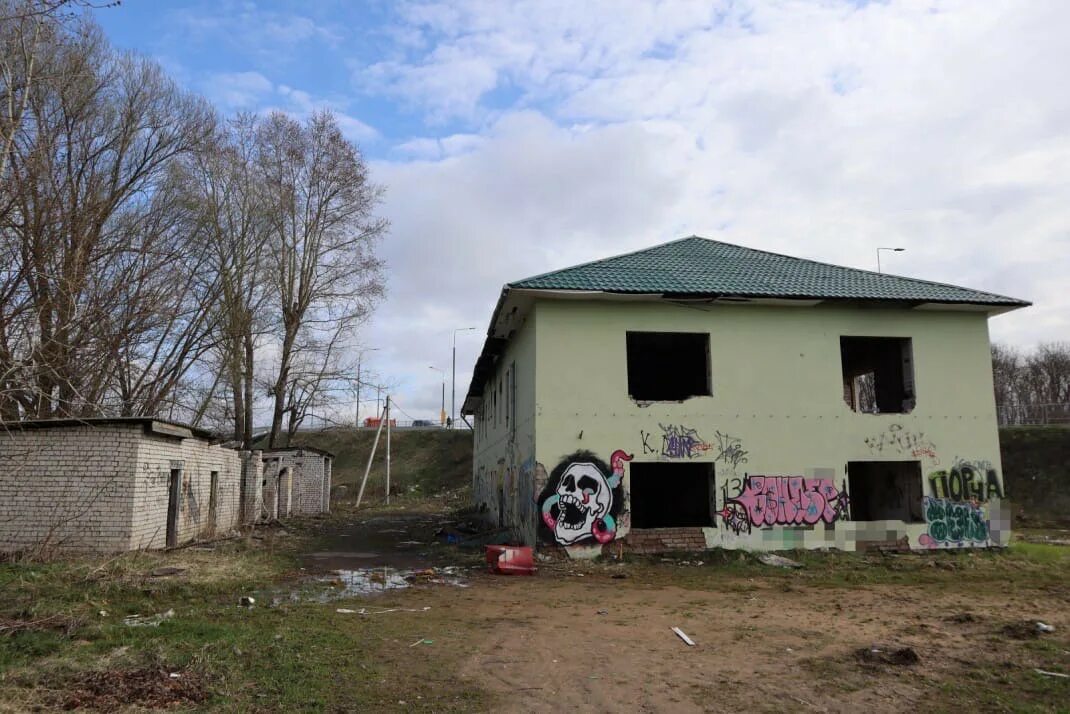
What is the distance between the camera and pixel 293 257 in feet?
88.2

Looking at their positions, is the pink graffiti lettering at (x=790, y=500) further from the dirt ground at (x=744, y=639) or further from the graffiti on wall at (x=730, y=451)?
the dirt ground at (x=744, y=639)

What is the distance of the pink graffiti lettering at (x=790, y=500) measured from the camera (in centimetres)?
1458

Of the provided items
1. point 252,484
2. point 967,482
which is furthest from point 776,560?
point 252,484


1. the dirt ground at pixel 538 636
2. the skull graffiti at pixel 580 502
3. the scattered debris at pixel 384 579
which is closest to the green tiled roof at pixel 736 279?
the skull graffiti at pixel 580 502

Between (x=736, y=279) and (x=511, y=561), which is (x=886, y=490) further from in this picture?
(x=511, y=561)

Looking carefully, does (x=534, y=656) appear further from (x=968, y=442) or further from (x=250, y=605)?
(x=968, y=442)

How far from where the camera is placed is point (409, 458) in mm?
60438

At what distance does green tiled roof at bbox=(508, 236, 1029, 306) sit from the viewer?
14.7 meters

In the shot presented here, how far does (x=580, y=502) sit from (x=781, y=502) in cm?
435

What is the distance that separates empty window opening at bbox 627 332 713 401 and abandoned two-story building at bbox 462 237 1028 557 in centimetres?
427

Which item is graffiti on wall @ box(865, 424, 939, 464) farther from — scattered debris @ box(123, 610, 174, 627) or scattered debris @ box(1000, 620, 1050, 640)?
scattered debris @ box(123, 610, 174, 627)

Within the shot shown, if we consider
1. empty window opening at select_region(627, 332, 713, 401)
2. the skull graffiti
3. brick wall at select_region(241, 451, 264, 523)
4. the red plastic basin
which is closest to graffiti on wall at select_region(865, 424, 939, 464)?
empty window opening at select_region(627, 332, 713, 401)

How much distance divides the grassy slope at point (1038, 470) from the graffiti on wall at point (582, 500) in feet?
77.4

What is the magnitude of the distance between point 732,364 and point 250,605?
10.4 meters
